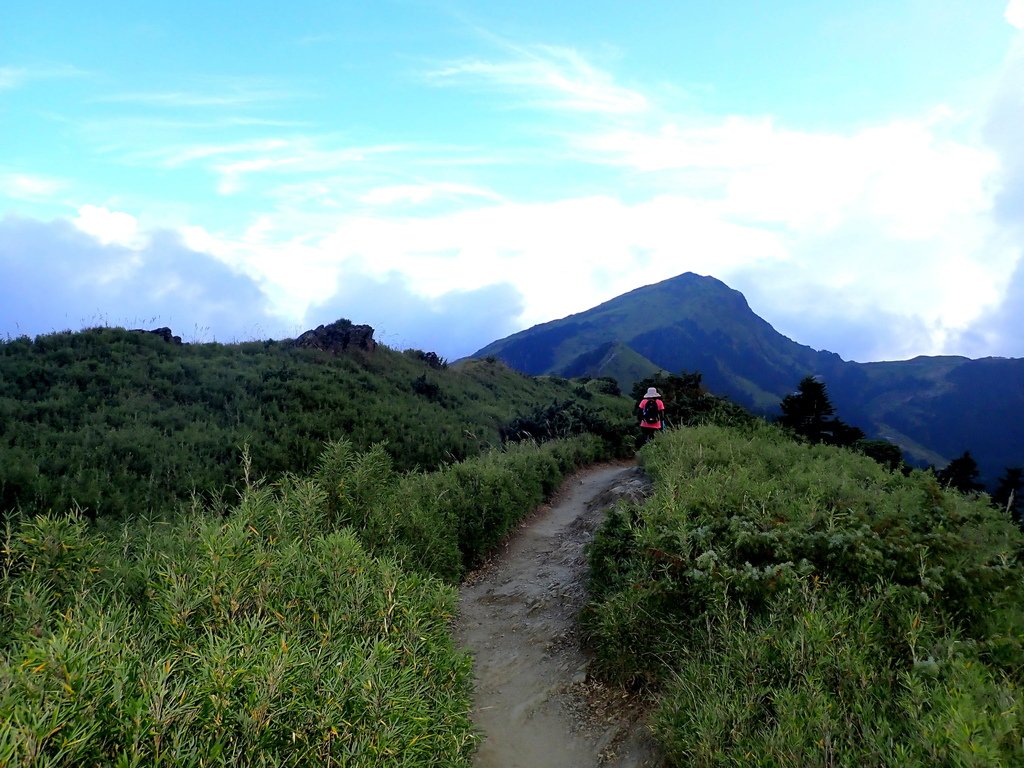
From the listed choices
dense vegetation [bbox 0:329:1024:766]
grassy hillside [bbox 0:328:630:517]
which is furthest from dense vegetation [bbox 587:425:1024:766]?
grassy hillside [bbox 0:328:630:517]

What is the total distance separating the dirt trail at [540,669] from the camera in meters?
5.20

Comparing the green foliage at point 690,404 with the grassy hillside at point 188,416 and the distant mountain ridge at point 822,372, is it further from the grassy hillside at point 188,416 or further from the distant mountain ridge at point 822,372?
the distant mountain ridge at point 822,372

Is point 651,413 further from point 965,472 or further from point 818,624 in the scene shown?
point 965,472

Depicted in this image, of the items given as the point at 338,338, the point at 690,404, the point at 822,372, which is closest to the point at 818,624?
the point at 690,404

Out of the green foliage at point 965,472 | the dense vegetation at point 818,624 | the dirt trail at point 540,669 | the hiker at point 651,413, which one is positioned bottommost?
the dirt trail at point 540,669

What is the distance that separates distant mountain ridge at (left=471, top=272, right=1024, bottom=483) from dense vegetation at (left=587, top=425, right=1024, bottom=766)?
4135 inches

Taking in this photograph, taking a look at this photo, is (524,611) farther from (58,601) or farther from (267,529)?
(58,601)

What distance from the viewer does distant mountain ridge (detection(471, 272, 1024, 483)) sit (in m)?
136

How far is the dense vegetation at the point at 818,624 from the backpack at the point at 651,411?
325 inches

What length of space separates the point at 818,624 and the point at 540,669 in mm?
3491

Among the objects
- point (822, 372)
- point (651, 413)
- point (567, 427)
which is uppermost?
point (822, 372)

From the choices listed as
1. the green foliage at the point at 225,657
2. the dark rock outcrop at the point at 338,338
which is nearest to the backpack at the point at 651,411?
the green foliage at the point at 225,657

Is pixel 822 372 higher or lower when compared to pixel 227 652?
higher

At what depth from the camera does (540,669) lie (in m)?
6.67
